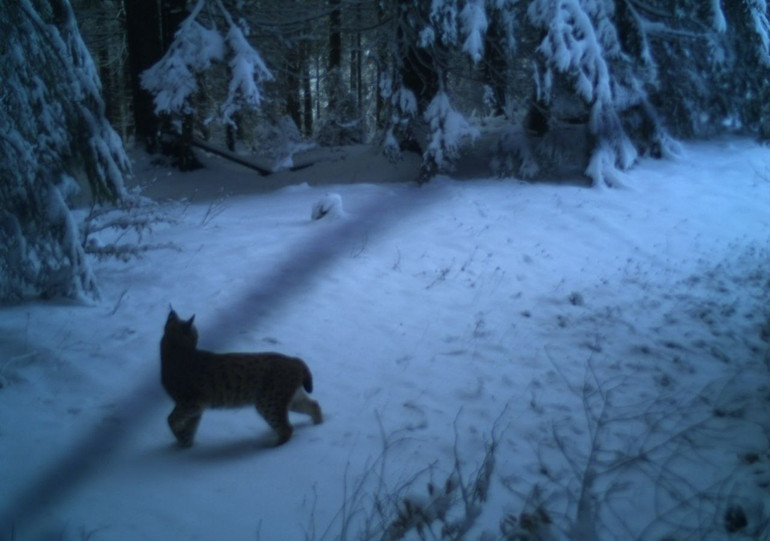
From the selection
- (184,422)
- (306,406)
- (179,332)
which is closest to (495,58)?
(306,406)

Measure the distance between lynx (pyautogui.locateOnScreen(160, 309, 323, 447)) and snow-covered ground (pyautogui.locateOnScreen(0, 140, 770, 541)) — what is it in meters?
0.24

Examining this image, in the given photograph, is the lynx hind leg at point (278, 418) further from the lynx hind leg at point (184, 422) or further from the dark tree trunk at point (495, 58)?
the dark tree trunk at point (495, 58)

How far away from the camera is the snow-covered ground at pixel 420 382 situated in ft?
12.2

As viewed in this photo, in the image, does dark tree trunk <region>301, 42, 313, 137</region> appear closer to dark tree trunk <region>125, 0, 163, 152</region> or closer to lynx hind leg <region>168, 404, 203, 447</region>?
dark tree trunk <region>125, 0, 163, 152</region>

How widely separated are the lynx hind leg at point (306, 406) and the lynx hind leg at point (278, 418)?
20cm

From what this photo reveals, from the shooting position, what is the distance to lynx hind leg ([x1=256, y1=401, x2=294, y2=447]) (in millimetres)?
4426

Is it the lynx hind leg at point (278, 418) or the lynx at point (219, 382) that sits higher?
the lynx at point (219, 382)

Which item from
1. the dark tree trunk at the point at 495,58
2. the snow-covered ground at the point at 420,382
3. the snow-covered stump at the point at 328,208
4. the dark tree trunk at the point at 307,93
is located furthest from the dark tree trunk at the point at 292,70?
the snow-covered ground at the point at 420,382

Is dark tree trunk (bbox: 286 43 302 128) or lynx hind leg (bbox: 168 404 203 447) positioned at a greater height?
dark tree trunk (bbox: 286 43 302 128)

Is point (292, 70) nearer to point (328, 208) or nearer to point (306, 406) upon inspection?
point (328, 208)

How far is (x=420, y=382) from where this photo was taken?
5.59 metres

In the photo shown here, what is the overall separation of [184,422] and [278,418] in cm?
68

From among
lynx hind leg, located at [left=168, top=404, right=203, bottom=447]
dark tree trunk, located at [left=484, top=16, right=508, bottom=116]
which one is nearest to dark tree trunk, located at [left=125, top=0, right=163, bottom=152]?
dark tree trunk, located at [left=484, top=16, right=508, bottom=116]

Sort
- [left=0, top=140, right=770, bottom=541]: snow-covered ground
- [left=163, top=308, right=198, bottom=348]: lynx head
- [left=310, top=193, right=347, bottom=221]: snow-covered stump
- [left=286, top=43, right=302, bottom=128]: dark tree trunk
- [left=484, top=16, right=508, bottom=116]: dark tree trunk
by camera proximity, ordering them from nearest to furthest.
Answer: [left=0, top=140, right=770, bottom=541]: snow-covered ground, [left=163, top=308, right=198, bottom=348]: lynx head, [left=310, top=193, right=347, bottom=221]: snow-covered stump, [left=484, top=16, right=508, bottom=116]: dark tree trunk, [left=286, top=43, right=302, bottom=128]: dark tree trunk
